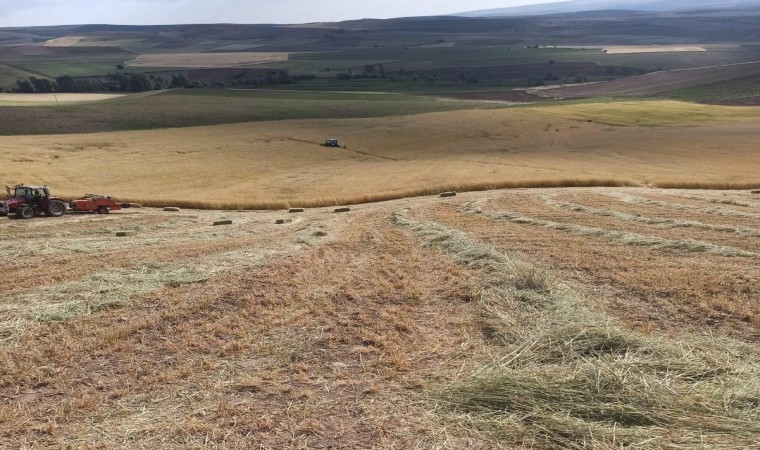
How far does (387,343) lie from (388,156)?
1905 inches

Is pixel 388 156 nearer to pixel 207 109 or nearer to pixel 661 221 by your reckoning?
pixel 661 221

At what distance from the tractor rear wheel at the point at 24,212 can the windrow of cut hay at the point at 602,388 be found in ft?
84.4

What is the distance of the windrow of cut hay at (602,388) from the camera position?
684 centimetres

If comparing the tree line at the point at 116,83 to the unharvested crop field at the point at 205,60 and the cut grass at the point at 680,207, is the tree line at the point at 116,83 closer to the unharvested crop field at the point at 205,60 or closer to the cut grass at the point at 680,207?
the unharvested crop field at the point at 205,60

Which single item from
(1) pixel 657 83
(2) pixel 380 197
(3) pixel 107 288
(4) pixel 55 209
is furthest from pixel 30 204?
(1) pixel 657 83

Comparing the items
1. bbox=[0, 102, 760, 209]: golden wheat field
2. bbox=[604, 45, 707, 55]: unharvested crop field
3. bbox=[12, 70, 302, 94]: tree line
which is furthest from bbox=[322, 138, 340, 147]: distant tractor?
bbox=[604, 45, 707, 55]: unharvested crop field

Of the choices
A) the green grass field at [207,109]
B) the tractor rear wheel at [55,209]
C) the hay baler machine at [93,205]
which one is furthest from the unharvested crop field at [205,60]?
the tractor rear wheel at [55,209]

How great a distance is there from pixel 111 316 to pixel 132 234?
42.6 feet

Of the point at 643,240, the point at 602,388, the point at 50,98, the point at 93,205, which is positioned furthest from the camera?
the point at 50,98

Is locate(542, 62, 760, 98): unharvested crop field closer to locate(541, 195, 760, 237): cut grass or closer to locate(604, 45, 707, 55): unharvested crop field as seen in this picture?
locate(604, 45, 707, 55): unharvested crop field

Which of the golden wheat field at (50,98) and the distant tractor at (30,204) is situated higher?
the golden wheat field at (50,98)

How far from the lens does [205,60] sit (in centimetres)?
17312

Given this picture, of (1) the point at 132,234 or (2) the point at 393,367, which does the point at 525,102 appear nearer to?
(1) the point at 132,234

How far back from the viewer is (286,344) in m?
10.1
